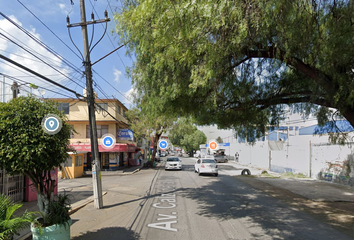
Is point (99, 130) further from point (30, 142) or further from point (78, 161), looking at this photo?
point (30, 142)

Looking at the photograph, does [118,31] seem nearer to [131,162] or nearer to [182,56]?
[182,56]

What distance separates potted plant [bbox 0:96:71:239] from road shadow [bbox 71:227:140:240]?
4.82 feet

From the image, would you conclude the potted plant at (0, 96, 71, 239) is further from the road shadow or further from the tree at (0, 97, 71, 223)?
the road shadow

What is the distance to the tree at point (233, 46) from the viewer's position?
5.79 meters

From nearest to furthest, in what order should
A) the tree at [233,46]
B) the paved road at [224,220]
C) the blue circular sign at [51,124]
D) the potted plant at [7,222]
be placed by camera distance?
the potted plant at [7,222] < the blue circular sign at [51,124] < the tree at [233,46] < the paved road at [224,220]

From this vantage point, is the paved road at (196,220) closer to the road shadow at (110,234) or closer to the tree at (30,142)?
the road shadow at (110,234)

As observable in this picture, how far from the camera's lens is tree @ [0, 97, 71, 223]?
4.71 meters

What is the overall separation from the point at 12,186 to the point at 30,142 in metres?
7.20

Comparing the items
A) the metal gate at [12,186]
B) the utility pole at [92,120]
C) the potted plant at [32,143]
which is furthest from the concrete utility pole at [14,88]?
the potted plant at [32,143]

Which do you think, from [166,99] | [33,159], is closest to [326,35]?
[166,99]

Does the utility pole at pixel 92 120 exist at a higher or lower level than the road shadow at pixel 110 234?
higher

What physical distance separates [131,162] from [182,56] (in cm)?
3355

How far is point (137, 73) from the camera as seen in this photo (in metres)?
9.11

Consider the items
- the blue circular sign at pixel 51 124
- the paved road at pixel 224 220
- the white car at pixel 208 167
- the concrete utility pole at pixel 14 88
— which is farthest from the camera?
the white car at pixel 208 167
